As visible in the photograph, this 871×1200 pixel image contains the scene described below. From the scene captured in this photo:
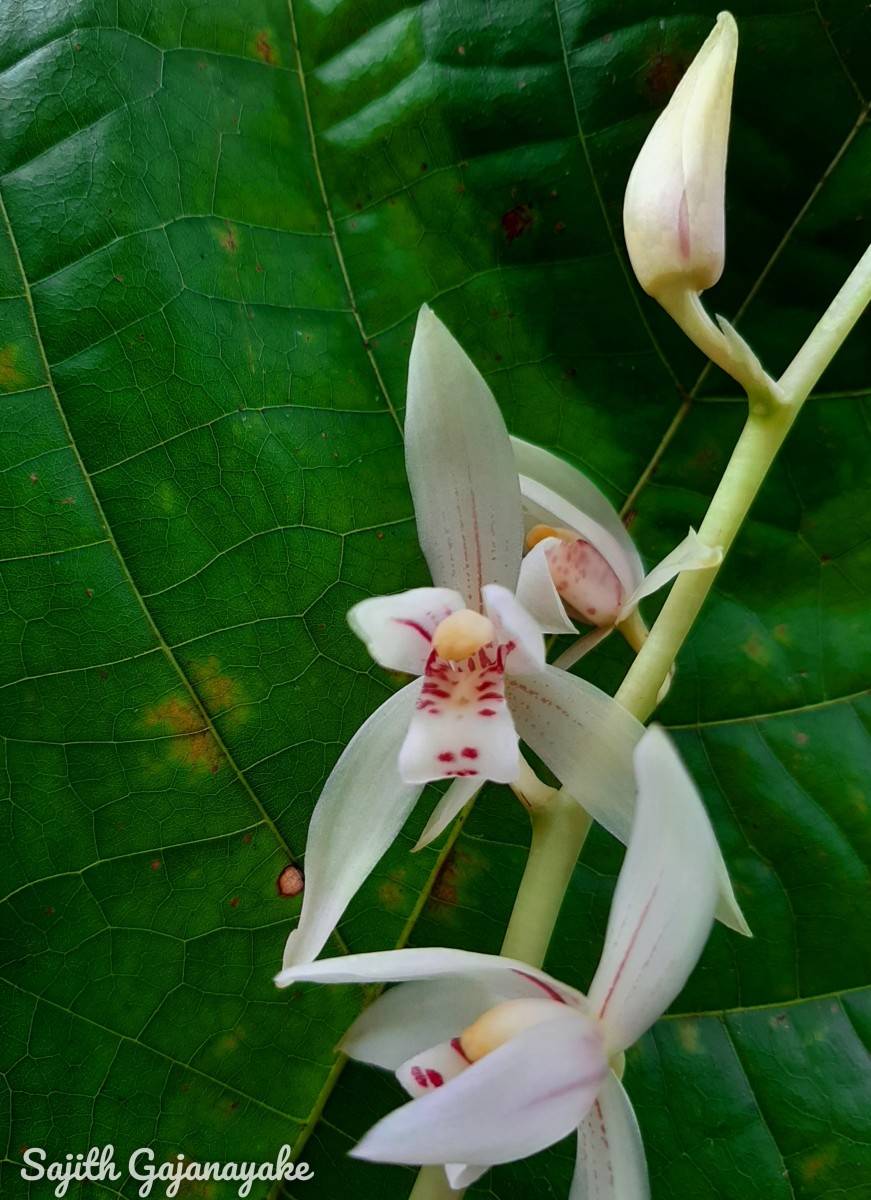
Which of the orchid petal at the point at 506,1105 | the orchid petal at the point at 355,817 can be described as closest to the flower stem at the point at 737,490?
the orchid petal at the point at 355,817

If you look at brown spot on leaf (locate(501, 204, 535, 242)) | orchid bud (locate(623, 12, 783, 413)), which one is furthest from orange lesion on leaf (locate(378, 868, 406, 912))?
brown spot on leaf (locate(501, 204, 535, 242))

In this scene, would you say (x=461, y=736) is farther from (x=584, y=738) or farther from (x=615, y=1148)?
(x=615, y=1148)

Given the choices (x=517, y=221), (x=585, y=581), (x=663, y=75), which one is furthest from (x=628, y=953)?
(x=663, y=75)

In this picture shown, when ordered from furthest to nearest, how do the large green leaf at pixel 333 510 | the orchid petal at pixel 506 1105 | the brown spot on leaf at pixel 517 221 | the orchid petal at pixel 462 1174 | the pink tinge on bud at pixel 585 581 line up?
the brown spot on leaf at pixel 517 221, the large green leaf at pixel 333 510, the pink tinge on bud at pixel 585 581, the orchid petal at pixel 462 1174, the orchid petal at pixel 506 1105

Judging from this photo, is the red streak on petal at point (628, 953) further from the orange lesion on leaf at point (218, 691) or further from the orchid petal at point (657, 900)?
the orange lesion on leaf at point (218, 691)

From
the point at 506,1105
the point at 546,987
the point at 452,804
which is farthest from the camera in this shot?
the point at 452,804

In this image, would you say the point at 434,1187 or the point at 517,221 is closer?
the point at 434,1187

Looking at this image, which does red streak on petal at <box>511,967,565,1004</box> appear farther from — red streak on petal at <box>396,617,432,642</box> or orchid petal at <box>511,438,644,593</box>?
orchid petal at <box>511,438,644,593</box>
